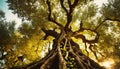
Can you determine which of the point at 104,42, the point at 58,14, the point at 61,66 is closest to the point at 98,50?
the point at 104,42

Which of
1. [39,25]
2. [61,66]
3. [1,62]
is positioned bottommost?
[1,62]

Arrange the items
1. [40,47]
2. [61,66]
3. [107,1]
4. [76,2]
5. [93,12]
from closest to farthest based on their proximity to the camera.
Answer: [61,66]
[76,2]
[107,1]
[93,12]
[40,47]

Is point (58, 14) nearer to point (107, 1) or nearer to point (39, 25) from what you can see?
point (39, 25)

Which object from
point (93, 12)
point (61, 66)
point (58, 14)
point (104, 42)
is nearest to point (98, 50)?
point (104, 42)

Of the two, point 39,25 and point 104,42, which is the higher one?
point 39,25

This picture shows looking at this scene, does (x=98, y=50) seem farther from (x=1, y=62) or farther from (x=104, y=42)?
(x=1, y=62)

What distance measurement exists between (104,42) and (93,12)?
288 cm

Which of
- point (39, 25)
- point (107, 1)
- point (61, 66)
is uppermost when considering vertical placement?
point (107, 1)

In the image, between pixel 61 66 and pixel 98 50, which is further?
pixel 98 50

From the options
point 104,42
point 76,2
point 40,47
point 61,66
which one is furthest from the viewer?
point 40,47

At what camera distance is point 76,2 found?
15.4 meters

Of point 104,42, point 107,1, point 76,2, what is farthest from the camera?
point 104,42

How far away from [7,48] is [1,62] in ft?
4.44

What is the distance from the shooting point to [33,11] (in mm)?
17094
